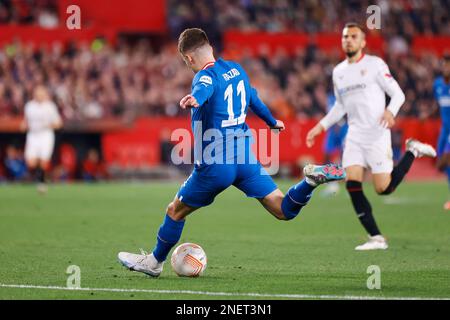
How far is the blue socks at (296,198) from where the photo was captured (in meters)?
8.59

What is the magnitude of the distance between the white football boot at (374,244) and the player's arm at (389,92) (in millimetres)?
1350

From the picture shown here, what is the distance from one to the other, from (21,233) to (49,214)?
123 inches

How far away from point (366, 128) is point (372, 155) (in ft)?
1.12

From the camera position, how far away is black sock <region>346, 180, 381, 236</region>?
37.6ft

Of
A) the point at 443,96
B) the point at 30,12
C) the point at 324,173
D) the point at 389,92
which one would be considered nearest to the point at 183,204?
the point at 324,173

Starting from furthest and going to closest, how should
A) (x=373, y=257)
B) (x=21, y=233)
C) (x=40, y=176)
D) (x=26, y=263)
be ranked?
(x=40, y=176) → (x=21, y=233) → (x=373, y=257) → (x=26, y=263)

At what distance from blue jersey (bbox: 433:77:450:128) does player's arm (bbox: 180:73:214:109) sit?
8.98 m

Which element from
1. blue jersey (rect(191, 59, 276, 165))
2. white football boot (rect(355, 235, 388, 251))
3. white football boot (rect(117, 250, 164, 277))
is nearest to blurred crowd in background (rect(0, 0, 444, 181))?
white football boot (rect(355, 235, 388, 251))

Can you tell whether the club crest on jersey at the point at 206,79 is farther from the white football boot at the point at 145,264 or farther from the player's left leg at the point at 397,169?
the player's left leg at the point at 397,169

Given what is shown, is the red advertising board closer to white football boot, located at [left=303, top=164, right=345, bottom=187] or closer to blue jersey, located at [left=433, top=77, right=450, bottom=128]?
blue jersey, located at [left=433, top=77, right=450, bottom=128]

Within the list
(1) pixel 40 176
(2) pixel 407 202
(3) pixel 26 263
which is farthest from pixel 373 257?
(1) pixel 40 176

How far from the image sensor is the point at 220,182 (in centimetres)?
851

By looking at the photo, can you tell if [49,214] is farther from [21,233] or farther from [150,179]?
[150,179]

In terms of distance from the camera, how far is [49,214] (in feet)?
52.6
